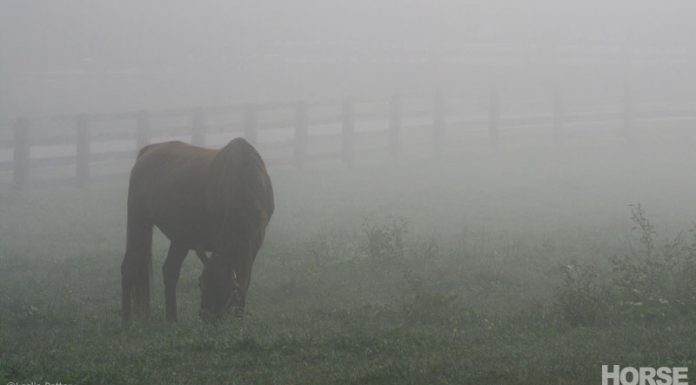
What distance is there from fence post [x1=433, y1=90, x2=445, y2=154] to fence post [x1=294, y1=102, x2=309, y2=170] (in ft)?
11.0

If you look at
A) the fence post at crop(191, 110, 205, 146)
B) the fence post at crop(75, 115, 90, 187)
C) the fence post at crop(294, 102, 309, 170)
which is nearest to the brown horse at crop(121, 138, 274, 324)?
the fence post at crop(75, 115, 90, 187)

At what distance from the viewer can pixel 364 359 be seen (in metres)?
7.02

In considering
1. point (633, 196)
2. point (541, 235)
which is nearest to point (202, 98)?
point (633, 196)

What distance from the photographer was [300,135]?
68.6 feet

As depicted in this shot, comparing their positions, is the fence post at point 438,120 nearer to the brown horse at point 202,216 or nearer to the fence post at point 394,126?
the fence post at point 394,126

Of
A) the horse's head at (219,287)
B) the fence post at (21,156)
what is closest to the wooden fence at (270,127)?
the fence post at (21,156)

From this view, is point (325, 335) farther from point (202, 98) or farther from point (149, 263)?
point (202, 98)

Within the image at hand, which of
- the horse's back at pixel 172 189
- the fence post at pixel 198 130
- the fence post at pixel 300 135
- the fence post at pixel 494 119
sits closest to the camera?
the horse's back at pixel 172 189

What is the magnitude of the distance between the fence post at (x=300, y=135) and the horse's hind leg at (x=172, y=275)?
11107 millimetres

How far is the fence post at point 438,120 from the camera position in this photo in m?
22.8

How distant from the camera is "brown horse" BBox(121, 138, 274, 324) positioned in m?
8.43

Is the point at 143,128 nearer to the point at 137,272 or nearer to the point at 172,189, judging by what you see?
the point at 137,272

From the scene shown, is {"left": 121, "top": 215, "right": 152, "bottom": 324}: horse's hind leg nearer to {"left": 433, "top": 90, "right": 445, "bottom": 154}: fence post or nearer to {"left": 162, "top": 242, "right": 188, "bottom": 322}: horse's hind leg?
{"left": 162, "top": 242, "right": 188, "bottom": 322}: horse's hind leg

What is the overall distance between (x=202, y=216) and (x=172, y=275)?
764 mm
